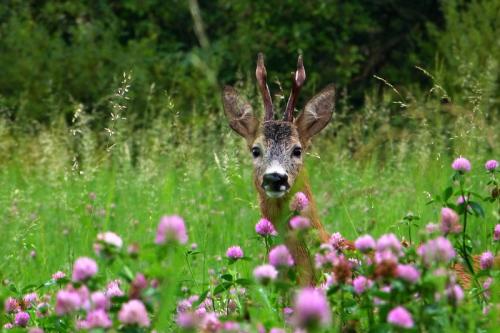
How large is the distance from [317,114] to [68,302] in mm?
3425

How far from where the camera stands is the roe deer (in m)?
4.22

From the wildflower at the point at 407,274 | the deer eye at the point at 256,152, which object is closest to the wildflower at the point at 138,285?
the wildflower at the point at 407,274

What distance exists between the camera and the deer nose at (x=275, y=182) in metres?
4.25

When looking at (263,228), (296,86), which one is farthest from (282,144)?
(263,228)

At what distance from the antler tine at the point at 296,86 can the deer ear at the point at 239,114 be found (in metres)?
0.23

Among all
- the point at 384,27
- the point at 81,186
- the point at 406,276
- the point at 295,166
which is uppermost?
the point at 384,27

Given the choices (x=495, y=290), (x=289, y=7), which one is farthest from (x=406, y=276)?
(x=289, y=7)

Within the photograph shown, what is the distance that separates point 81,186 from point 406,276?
16.7 feet

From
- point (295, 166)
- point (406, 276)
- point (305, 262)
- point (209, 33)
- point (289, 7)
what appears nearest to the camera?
point (406, 276)

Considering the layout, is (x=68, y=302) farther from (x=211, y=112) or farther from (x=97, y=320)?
(x=211, y=112)

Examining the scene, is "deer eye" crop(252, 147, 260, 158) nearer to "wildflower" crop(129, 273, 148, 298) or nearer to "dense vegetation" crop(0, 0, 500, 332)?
"dense vegetation" crop(0, 0, 500, 332)

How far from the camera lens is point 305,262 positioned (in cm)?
395

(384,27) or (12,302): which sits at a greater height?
(384,27)

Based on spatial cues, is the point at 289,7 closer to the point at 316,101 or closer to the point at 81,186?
the point at 81,186
